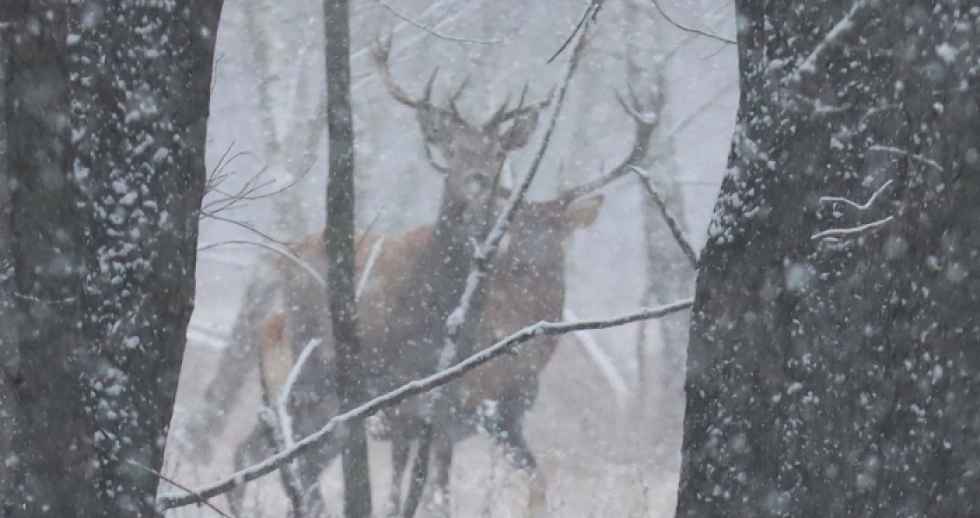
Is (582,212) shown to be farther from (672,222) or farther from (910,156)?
(910,156)

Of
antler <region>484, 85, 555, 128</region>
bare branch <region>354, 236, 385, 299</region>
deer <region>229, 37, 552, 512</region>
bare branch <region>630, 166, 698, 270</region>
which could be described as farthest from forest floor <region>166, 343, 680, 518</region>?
bare branch <region>630, 166, 698, 270</region>

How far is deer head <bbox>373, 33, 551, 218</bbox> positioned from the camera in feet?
21.3

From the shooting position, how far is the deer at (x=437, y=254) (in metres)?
6.62

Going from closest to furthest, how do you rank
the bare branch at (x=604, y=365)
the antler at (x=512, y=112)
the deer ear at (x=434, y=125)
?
1. the antler at (x=512, y=112)
2. the deer ear at (x=434, y=125)
3. the bare branch at (x=604, y=365)

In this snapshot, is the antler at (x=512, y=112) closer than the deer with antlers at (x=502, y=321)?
Yes

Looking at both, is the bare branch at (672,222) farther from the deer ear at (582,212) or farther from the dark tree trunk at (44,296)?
the deer ear at (582,212)

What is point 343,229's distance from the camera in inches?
222

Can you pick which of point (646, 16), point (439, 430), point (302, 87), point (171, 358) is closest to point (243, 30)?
point (302, 87)

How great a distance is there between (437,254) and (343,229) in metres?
1.58

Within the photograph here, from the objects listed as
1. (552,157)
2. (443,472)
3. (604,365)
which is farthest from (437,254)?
(604,365)

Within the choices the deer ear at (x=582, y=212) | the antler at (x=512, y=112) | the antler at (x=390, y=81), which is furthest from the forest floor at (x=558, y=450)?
the antler at (x=390, y=81)

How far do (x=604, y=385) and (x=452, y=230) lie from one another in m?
3.23

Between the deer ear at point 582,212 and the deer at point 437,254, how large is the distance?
67 cm

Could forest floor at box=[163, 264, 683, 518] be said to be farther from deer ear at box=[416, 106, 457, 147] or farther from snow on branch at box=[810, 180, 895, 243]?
snow on branch at box=[810, 180, 895, 243]
